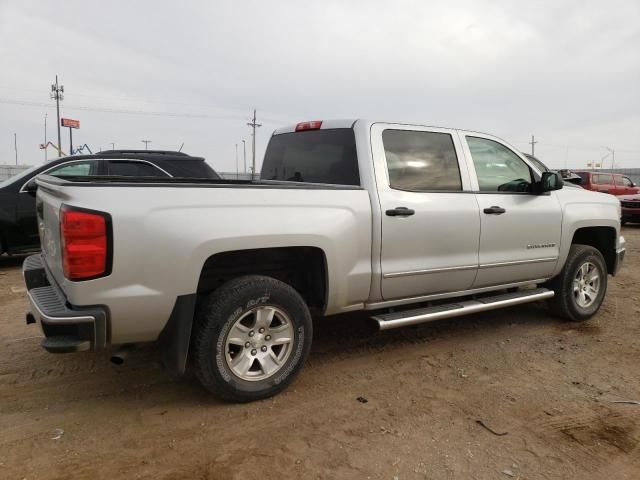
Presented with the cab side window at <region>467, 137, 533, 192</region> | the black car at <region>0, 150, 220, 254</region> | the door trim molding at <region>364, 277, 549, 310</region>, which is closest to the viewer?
the door trim molding at <region>364, 277, 549, 310</region>

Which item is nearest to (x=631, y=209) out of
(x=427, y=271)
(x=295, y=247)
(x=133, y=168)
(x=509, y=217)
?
(x=509, y=217)

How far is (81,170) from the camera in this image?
7.75m

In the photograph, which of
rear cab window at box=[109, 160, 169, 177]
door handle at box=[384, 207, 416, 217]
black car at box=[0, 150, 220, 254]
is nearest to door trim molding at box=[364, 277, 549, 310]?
door handle at box=[384, 207, 416, 217]

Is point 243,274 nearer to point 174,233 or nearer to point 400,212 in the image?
point 174,233

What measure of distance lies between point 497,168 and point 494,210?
0.53m

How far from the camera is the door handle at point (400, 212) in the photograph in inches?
141

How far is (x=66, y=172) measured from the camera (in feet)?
25.1

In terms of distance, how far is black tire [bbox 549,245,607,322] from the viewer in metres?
4.96

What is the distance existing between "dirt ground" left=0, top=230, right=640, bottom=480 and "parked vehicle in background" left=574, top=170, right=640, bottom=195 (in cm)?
1656

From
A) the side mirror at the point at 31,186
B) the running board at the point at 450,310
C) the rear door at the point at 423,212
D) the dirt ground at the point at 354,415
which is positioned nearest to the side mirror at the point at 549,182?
the rear door at the point at 423,212

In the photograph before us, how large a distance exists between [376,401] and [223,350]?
3.52 feet

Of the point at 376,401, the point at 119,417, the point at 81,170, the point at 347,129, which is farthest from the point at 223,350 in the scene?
the point at 81,170

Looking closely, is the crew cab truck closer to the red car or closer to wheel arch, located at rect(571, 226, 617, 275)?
wheel arch, located at rect(571, 226, 617, 275)

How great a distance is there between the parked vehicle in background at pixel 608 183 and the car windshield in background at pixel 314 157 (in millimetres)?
17579
